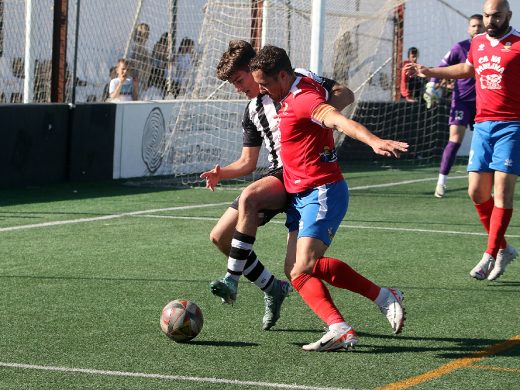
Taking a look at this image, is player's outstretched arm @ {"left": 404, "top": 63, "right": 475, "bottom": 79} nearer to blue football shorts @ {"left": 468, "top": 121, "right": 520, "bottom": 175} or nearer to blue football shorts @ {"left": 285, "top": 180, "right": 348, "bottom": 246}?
blue football shorts @ {"left": 468, "top": 121, "right": 520, "bottom": 175}

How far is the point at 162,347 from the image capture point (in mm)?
6770

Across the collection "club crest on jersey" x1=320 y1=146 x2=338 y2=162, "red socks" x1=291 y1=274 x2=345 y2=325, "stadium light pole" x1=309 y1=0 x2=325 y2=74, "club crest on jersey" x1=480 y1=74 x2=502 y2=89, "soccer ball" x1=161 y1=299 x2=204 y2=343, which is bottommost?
"soccer ball" x1=161 y1=299 x2=204 y2=343

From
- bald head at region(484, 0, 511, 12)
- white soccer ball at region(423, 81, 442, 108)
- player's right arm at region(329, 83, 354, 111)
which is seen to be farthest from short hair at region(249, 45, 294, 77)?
white soccer ball at region(423, 81, 442, 108)

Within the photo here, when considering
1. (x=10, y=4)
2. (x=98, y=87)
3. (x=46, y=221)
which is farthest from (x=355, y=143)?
(x=46, y=221)

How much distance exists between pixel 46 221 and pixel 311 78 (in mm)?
5905

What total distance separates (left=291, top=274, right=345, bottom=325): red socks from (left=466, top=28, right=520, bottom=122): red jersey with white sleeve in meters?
3.08

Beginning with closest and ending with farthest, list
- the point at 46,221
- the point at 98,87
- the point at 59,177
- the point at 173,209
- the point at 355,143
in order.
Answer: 1. the point at 46,221
2. the point at 173,209
3. the point at 59,177
4. the point at 98,87
5. the point at 355,143

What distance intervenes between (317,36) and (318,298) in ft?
30.5

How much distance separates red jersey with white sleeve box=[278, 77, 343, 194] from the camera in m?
6.80

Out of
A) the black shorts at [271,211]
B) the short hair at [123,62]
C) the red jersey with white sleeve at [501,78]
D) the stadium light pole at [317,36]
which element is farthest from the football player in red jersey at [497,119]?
the short hair at [123,62]

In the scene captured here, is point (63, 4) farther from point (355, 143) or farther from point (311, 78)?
point (311, 78)

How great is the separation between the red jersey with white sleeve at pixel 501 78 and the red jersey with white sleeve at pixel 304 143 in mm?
2656

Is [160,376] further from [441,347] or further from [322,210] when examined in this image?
[441,347]

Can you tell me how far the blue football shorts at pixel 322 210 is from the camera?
6.87 m
